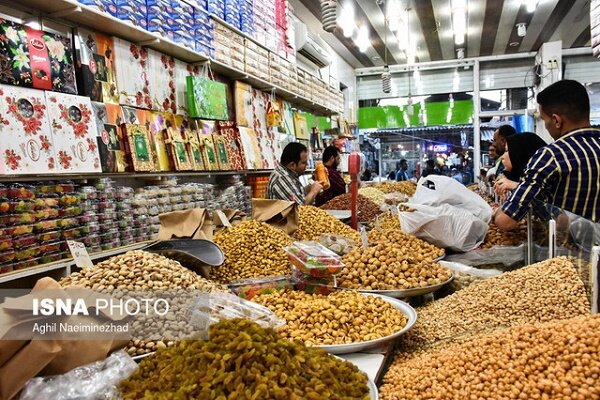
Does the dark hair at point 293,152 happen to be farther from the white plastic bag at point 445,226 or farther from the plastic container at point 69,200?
the plastic container at point 69,200

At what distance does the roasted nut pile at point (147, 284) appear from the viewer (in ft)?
3.96

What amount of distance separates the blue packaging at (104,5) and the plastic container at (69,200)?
107cm

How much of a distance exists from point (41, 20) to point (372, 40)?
666cm

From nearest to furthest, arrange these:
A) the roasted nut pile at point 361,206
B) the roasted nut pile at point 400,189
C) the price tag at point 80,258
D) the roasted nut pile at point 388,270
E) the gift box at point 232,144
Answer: the price tag at point 80,258 < the roasted nut pile at point 388,270 < the roasted nut pile at point 361,206 < the gift box at point 232,144 < the roasted nut pile at point 400,189

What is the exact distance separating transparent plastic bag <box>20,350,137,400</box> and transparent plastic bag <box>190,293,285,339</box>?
0.70 feet


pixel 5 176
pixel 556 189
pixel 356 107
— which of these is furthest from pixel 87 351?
pixel 356 107

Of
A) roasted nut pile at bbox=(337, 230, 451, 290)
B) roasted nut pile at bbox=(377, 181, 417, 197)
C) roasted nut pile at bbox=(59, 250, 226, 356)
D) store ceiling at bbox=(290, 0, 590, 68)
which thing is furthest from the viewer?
store ceiling at bbox=(290, 0, 590, 68)

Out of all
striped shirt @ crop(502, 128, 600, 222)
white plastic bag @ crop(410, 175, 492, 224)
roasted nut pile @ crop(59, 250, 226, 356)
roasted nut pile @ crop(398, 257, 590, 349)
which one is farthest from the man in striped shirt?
roasted nut pile @ crop(59, 250, 226, 356)

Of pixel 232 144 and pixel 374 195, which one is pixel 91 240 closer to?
pixel 232 144

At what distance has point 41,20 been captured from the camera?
8.36 ft

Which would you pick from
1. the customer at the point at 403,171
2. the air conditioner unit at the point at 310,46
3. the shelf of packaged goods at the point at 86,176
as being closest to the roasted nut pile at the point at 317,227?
the shelf of packaged goods at the point at 86,176

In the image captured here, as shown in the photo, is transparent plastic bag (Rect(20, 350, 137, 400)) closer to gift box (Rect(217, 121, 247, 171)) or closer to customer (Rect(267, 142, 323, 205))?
customer (Rect(267, 142, 323, 205))

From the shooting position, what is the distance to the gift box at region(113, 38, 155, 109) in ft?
9.84

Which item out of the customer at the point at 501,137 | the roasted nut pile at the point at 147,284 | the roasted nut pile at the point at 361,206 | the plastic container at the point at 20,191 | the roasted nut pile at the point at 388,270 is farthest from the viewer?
the customer at the point at 501,137
